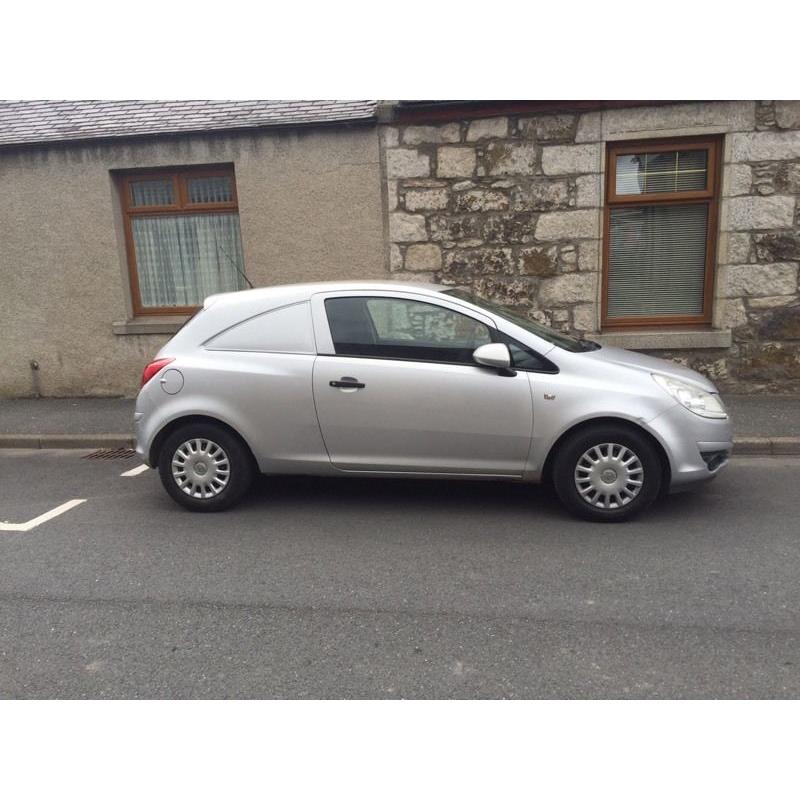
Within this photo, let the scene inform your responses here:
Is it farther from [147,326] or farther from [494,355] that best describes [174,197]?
[494,355]

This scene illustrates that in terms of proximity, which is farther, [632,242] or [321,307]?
[632,242]

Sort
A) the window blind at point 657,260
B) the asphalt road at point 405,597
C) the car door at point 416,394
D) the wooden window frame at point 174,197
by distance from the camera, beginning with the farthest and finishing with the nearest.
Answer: the wooden window frame at point 174,197, the window blind at point 657,260, the car door at point 416,394, the asphalt road at point 405,597

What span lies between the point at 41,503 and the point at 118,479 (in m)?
0.73

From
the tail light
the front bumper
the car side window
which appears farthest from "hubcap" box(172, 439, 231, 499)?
the front bumper

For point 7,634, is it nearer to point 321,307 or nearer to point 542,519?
point 321,307

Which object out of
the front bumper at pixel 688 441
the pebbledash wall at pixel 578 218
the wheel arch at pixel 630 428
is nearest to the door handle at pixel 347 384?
the wheel arch at pixel 630 428

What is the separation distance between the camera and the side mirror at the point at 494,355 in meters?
4.40

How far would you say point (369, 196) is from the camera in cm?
811

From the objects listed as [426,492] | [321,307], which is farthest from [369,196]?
[426,492]

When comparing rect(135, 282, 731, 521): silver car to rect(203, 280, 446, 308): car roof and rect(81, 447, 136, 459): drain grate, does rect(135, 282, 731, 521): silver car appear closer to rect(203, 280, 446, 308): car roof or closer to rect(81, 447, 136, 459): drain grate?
rect(203, 280, 446, 308): car roof

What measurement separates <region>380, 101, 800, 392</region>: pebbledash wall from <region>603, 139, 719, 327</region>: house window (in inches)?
7.2

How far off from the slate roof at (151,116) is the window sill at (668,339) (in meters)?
3.99

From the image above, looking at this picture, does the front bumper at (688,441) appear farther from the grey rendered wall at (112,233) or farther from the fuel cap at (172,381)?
the grey rendered wall at (112,233)

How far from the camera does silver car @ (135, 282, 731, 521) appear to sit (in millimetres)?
4422
